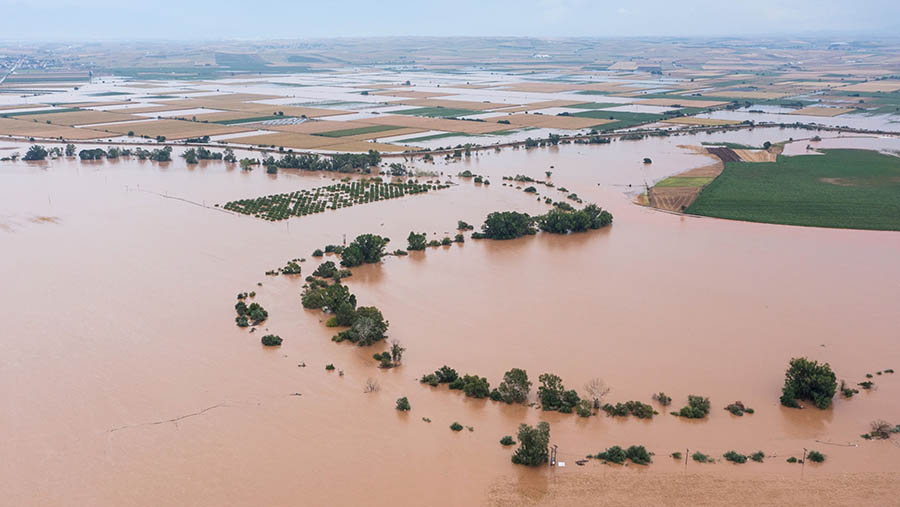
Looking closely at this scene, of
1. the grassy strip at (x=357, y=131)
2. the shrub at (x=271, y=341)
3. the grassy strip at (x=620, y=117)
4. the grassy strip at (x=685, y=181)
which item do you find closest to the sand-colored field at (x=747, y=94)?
the grassy strip at (x=620, y=117)

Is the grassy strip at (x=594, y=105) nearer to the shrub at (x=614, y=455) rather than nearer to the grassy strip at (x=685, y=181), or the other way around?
the grassy strip at (x=685, y=181)

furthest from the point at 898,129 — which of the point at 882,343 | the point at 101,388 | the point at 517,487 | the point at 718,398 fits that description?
the point at 101,388

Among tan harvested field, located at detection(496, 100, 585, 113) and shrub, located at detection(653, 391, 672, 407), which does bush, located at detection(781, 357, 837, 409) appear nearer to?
shrub, located at detection(653, 391, 672, 407)

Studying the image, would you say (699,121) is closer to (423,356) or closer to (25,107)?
(423,356)

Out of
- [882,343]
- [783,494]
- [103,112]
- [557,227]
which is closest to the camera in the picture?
[783,494]

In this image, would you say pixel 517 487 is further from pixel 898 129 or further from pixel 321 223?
pixel 898 129

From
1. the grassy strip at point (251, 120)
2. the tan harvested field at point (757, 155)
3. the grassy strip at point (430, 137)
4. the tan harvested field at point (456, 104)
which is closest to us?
the tan harvested field at point (757, 155)

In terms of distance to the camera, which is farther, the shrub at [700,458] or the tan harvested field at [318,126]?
the tan harvested field at [318,126]
